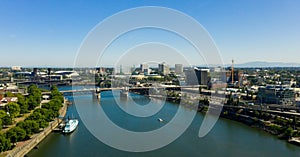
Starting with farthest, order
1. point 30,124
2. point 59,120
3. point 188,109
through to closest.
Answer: point 188,109 → point 59,120 → point 30,124

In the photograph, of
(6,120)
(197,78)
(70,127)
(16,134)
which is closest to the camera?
(16,134)

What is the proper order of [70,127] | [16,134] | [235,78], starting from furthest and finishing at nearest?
1. [235,78]
2. [70,127]
3. [16,134]

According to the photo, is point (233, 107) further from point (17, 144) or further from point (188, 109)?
point (17, 144)

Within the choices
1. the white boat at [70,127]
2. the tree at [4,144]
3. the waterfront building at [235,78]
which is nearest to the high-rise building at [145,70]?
the waterfront building at [235,78]

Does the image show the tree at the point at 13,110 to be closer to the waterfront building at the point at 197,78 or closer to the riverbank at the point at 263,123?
the riverbank at the point at 263,123

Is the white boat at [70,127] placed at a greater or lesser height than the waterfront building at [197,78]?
lesser

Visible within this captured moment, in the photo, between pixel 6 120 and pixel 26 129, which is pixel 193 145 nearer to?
pixel 26 129

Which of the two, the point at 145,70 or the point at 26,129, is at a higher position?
the point at 145,70

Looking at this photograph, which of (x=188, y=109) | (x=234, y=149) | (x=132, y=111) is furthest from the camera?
(x=188, y=109)

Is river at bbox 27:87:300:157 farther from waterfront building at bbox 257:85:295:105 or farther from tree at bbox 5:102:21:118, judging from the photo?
waterfront building at bbox 257:85:295:105

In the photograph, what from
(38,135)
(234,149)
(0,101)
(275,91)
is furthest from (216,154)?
(0,101)

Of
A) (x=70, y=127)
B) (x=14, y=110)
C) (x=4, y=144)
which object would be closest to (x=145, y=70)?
(x=14, y=110)
